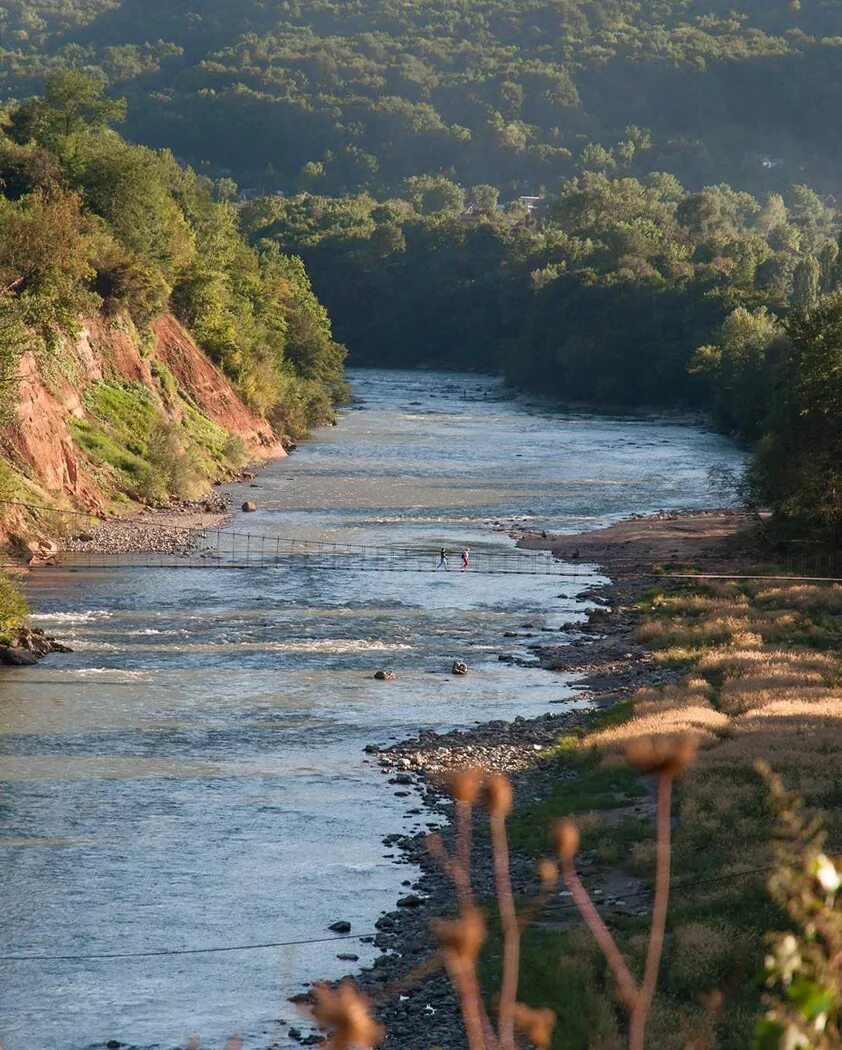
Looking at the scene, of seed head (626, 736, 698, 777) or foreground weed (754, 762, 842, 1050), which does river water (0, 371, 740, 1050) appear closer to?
foreground weed (754, 762, 842, 1050)

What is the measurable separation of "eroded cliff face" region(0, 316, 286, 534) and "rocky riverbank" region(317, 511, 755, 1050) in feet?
68.6

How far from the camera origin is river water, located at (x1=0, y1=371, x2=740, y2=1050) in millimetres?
24016

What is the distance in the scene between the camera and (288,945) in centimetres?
2544

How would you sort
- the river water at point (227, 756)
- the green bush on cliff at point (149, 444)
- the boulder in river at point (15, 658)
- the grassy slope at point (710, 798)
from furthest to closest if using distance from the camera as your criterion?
the green bush on cliff at point (149, 444), the boulder in river at point (15, 658), the river water at point (227, 756), the grassy slope at point (710, 798)

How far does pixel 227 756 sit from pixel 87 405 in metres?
48.2

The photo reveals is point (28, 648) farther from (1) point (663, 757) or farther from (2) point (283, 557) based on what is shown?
(1) point (663, 757)

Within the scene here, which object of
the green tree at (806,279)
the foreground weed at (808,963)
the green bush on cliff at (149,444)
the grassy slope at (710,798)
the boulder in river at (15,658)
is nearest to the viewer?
the foreground weed at (808,963)

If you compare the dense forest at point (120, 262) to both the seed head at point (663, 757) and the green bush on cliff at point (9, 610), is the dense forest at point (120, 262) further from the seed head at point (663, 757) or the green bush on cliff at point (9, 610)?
the seed head at point (663, 757)

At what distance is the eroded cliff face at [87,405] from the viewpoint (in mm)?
68375

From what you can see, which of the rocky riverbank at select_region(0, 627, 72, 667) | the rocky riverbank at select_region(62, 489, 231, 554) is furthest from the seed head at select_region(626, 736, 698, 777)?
the rocky riverbank at select_region(62, 489, 231, 554)

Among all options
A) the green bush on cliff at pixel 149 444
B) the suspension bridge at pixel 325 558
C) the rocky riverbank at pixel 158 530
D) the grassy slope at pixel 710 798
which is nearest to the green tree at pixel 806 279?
the green bush on cliff at pixel 149 444

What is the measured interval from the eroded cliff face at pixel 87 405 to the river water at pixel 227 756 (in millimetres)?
8103

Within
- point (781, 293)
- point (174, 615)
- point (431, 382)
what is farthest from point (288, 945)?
point (431, 382)

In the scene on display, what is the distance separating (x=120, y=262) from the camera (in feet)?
298
